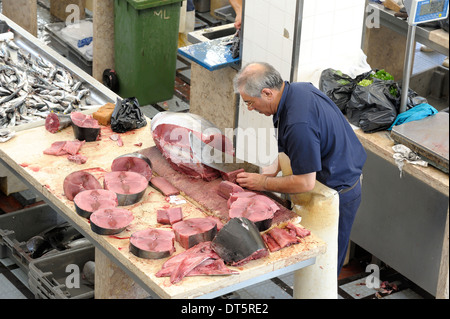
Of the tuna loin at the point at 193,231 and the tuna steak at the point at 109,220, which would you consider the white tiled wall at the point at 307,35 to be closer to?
the tuna loin at the point at 193,231

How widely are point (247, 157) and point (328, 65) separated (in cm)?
117

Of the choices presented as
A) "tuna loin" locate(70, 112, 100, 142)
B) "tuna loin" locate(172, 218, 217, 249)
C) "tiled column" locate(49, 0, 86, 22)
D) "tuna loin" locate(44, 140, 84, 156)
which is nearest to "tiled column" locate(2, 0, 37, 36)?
"tiled column" locate(49, 0, 86, 22)

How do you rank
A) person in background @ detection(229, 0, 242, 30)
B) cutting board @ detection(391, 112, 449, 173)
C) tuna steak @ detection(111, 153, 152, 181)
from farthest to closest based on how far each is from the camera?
person in background @ detection(229, 0, 242, 30)
cutting board @ detection(391, 112, 449, 173)
tuna steak @ detection(111, 153, 152, 181)

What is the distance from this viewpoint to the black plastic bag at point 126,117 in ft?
18.5

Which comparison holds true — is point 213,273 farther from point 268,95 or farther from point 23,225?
point 23,225

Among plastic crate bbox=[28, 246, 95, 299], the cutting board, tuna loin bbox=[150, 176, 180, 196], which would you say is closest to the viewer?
tuna loin bbox=[150, 176, 180, 196]

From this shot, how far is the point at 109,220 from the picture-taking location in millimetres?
4480

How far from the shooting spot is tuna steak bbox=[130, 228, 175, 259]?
4.25 metres

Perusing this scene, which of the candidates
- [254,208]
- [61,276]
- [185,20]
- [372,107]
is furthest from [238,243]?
[185,20]

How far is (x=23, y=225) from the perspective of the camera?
6.30m

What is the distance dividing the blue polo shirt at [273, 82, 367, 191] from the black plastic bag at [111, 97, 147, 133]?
130 centimetres

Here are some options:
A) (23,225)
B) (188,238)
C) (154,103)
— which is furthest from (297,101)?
(154,103)

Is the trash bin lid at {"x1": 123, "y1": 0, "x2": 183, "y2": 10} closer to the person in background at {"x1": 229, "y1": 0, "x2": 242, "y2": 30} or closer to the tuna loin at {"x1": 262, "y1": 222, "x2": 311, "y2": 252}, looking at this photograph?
the person in background at {"x1": 229, "y1": 0, "x2": 242, "y2": 30}

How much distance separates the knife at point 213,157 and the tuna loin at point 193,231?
0.55 meters
